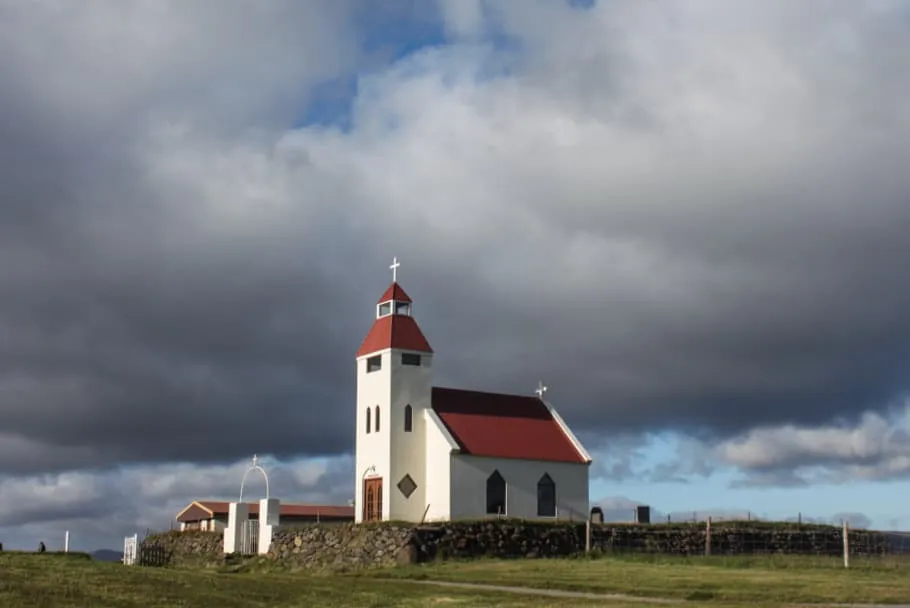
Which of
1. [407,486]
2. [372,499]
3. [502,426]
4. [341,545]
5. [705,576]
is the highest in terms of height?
[502,426]

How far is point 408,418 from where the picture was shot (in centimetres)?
5056

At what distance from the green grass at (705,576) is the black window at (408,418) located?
9.17 m

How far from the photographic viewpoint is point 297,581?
3067 centimetres

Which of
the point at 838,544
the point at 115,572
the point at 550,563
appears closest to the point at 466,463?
the point at 550,563

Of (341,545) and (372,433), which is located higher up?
(372,433)

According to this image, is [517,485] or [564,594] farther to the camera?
[517,485]

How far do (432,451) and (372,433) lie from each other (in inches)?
121

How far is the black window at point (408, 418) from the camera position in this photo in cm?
5044

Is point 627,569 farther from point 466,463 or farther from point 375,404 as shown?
point 375,404

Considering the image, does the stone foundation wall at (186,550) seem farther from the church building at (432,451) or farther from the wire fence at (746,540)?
the wire fence at (746,540)

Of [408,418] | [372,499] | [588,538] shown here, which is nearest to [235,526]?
[372,499]

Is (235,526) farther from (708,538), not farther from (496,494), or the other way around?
(708,538)

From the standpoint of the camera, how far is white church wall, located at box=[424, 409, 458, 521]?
49.0m

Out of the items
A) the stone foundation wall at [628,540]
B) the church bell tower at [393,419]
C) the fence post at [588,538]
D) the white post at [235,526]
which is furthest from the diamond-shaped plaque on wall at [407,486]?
the fence post at [588,538]
